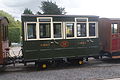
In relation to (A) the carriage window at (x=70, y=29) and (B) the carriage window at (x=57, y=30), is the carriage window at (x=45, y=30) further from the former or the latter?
(A) the carriage window at (x=70, y=29)

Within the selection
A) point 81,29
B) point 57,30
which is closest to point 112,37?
point 81,29

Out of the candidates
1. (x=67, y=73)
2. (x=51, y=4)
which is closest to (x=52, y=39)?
(x=67, y=73)

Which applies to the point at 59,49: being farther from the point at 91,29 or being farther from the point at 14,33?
the point at 14,33

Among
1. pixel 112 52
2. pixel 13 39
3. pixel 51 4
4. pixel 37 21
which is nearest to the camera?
pixel 37 21

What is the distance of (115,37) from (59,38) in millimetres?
3406

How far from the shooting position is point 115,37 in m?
10.5

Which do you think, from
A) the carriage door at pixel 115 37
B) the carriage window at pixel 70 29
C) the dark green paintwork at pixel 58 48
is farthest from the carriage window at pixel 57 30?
the carriage door at pixel 115 37

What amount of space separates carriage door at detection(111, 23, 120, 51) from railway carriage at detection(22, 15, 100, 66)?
3.69ft

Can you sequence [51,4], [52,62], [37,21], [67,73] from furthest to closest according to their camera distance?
[51,4]
[52,62]
[37,21]
[67,73]

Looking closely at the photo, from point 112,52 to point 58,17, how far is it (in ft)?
12.4

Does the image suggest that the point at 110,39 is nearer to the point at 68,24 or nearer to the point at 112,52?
the point at 112,52

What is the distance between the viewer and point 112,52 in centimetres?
1052

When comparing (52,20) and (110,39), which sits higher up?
(52,20)

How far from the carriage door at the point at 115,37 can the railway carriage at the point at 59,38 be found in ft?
3.69
